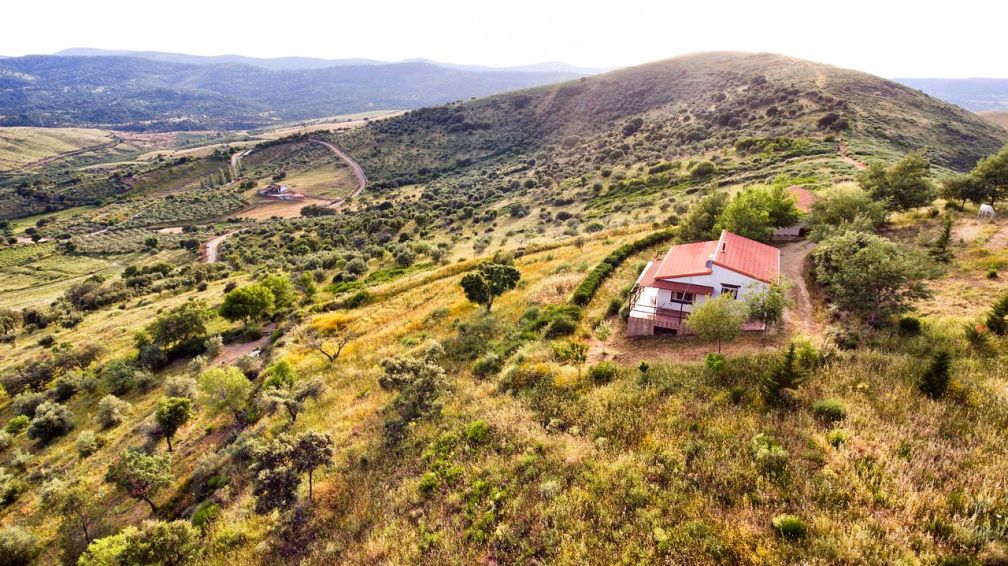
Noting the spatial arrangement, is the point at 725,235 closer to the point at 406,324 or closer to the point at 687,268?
the point at 687,268

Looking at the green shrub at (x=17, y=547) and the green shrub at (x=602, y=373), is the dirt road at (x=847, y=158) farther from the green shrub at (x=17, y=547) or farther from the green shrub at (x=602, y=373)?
the green shrub at (x=17, y=547)

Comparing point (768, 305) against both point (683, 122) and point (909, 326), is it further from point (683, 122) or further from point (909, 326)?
point (683, 122)

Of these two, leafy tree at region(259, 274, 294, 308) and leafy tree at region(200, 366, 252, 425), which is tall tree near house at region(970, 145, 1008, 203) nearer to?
leafy tree at region(200, 366, 252, 425)

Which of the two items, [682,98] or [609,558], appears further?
[682,98]

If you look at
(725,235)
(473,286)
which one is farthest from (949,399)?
(473,286)

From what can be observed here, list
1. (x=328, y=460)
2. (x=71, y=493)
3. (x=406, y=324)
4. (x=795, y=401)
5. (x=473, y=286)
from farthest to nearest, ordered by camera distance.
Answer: (x=406, y=324), (x=473, y=286), (x=71, y=493), (x=328, y=460), (x=795, y=401)

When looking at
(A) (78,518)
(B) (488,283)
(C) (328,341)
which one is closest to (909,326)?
(B) (488,283)

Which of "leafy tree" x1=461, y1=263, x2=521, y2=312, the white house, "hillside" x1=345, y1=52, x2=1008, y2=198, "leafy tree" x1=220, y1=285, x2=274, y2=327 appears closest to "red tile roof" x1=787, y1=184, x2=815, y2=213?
the white house
